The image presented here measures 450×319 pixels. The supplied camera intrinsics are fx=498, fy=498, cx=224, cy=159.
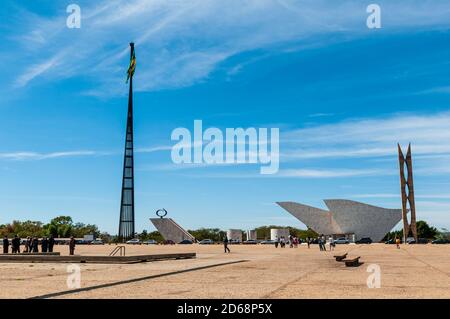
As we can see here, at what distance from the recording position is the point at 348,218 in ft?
299

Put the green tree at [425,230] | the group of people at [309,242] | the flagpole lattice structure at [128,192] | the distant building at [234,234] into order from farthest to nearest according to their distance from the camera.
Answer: the green tree at [425,230], the distant building at [234,234], the flagpole lattice structure at [128,192], the group of people at [309,242]

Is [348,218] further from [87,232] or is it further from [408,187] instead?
[87,232]

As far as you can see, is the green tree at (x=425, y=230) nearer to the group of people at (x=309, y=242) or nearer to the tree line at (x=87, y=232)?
the tree line at (x=87, y=232)

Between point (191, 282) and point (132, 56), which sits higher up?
point (132, 56)

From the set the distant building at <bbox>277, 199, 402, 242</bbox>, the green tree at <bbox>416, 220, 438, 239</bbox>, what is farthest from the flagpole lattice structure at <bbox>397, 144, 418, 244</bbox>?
the green tree at <bbox>416, 220, 438, 239</bbox>

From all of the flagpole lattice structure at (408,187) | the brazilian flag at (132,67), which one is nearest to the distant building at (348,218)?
the flagpole lattice structure at (408,187)

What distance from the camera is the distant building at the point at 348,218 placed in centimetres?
8919

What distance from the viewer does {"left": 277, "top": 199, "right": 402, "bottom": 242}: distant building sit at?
89.2 metres
